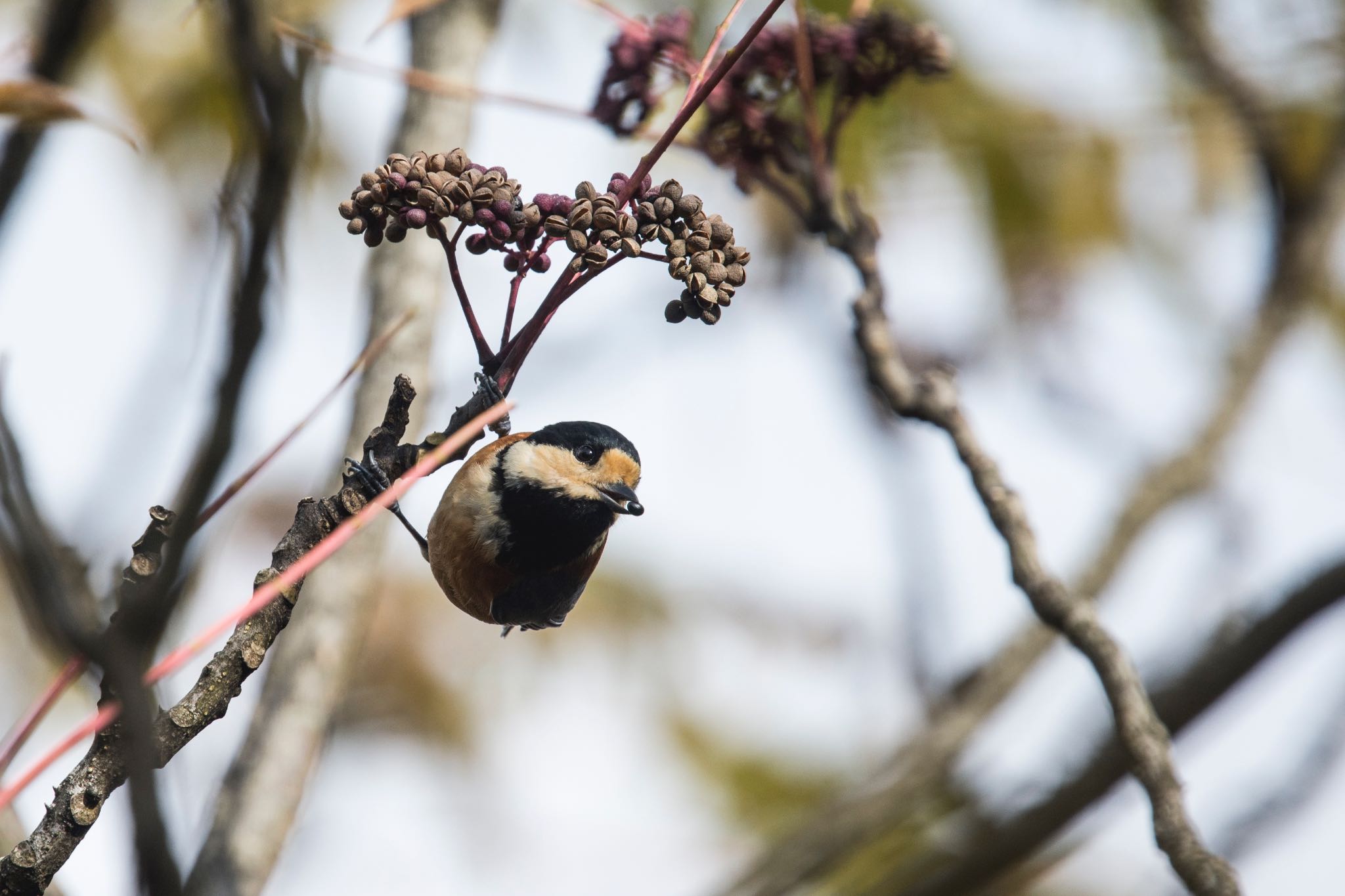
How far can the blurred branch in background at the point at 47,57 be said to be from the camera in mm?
1732

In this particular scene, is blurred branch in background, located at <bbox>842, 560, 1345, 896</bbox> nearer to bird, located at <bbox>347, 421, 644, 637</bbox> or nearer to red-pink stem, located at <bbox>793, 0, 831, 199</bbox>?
bird, located at <bbox>347, 421, 644, 637</bbox>

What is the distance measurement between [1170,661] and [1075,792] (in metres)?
0.44

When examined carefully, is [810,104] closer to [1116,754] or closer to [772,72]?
[772,72]

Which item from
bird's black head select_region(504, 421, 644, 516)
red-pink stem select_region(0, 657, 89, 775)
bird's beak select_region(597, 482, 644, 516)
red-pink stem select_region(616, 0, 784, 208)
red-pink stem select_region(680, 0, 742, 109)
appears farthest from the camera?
bird's black head select_region(504, 421, 644, 516)

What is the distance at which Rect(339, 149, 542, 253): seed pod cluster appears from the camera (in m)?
→ 1.65

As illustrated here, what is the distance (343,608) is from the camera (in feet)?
9.37

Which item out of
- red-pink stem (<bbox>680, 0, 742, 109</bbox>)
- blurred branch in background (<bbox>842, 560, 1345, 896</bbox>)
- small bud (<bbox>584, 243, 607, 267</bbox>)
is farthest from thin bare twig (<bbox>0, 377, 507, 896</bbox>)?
blurred branch in background (<bbox>842, 560, 1345, 896</bbox>)

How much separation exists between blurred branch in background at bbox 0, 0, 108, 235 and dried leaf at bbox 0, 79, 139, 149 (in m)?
0.04

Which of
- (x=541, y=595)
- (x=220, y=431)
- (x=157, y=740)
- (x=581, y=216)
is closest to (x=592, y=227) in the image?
A: (x=581, y=216)

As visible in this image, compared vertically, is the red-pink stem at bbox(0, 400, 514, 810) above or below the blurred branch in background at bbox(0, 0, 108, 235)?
below

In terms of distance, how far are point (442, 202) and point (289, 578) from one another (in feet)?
1.79

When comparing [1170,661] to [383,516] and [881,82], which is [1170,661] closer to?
[881,82]

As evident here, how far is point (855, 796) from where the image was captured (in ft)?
10.2

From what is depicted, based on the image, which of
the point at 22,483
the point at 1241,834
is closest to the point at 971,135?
the point at 1241,834
